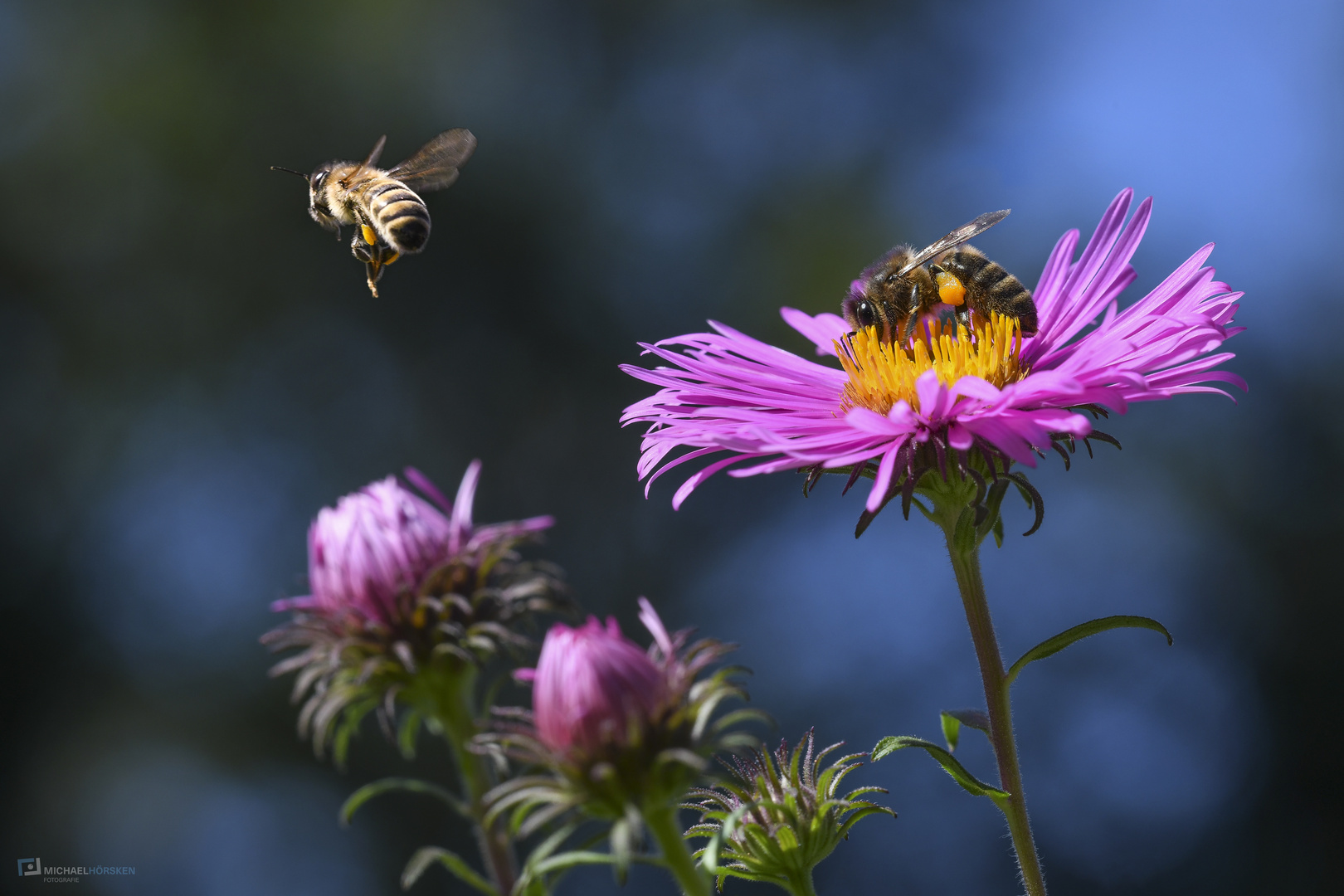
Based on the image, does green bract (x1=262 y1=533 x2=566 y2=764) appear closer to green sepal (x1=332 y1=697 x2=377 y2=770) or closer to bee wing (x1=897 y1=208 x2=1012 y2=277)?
green sepal (x1=332 y1=697 x2=377 y2=770)

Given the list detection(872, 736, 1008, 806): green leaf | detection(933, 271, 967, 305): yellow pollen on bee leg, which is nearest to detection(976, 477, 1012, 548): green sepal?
detection(872, 736, 1008, 806): green leaf

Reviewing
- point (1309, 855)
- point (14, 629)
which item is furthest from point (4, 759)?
point (1309, 855)

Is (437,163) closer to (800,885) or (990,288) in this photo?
(990,288)

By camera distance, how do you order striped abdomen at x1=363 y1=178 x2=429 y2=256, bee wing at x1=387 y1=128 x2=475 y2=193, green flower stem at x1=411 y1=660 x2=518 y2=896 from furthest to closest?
bee wing at x1=387 y1=128 x2=475 y2=193 → striped abdomen at x1=363 y1=178 x2=429 y2=256 → green flower stem at x1=411 y1=660 x2=518 y2=896

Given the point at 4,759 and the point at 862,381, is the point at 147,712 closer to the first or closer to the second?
the point at 4,759


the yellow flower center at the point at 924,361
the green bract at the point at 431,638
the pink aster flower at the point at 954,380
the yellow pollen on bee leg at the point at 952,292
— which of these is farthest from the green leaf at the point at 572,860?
the yellow pollen on bee leg at the point at 952,292

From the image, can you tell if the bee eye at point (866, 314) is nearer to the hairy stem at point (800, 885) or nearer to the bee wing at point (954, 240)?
the bee wing at point (954, 240)

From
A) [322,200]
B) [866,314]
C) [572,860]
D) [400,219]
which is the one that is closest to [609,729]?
[572,860]
